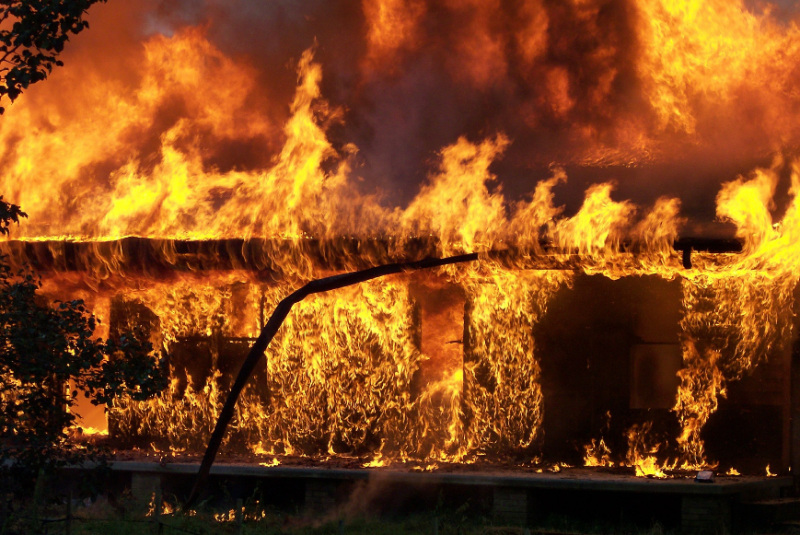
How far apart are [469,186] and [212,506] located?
5277 mm

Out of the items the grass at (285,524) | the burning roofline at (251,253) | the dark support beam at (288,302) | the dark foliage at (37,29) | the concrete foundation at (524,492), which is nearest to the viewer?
the dark foliage at (37,29)

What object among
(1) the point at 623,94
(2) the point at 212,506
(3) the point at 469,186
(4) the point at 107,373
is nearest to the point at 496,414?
(3) the point at 469,186

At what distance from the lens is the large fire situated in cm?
1173

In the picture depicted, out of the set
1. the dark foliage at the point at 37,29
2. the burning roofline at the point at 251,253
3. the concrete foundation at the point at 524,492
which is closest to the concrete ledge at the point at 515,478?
the concrete foundation at the point at 524,492

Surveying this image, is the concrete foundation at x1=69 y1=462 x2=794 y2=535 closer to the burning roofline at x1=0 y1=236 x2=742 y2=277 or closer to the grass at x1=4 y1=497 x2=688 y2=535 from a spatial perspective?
the grass at x1=4 y1=497 x2=688 y2=535

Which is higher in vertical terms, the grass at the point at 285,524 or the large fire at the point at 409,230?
the large fire at the point at 409,230

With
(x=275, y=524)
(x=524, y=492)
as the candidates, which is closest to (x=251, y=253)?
(x=275, y=524)

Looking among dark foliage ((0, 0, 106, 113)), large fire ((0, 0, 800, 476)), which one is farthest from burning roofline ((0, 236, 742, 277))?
dark foliage ((0, 0, 106, 113))

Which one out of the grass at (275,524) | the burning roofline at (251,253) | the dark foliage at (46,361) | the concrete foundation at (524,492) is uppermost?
the burning roofline at (251,253)

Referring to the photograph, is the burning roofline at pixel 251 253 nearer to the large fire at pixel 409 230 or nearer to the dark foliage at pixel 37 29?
the large fire at pixel 409 230

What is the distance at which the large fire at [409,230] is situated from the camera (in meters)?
11.7

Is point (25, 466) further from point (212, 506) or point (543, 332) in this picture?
point (543, 332)

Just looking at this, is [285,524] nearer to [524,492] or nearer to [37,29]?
[524,492]

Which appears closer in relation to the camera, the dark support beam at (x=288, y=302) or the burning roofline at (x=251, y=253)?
the dark support beam at (x=288, y=302)
